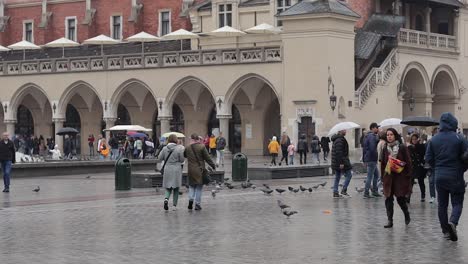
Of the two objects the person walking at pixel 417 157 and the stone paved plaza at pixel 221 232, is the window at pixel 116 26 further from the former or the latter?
the person walking at pixel 417 157

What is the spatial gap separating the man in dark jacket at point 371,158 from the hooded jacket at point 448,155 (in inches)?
349

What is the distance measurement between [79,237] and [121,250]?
2.00 metres

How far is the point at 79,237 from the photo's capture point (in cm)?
1680

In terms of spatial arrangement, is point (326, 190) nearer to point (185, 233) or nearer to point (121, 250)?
point (185, 233)

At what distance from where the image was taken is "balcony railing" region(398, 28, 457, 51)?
194 feet

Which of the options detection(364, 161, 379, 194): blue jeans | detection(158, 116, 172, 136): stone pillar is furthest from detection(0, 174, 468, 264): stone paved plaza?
detection(158, 116, 172, 136): stone pillar

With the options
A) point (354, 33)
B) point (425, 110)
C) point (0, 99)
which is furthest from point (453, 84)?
point (0, 99)

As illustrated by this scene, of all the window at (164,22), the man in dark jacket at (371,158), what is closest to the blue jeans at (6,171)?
the man in dark jacket at (371,158)

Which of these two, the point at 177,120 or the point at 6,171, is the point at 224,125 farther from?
the point at 6,171

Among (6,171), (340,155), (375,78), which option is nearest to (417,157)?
(340,155)

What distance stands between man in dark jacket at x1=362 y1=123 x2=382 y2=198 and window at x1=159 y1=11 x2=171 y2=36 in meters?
46.2

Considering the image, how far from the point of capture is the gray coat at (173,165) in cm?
2202

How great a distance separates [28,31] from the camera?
7806 cm

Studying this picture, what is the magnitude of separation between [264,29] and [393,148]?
3962 cm
